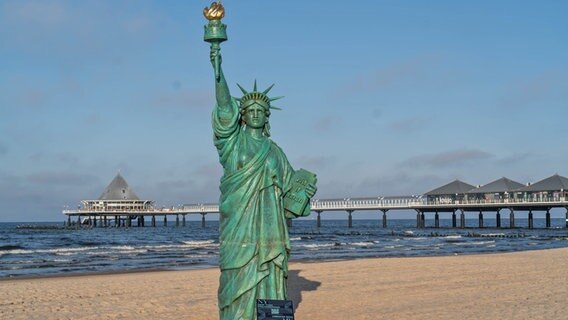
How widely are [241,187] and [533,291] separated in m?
9.73

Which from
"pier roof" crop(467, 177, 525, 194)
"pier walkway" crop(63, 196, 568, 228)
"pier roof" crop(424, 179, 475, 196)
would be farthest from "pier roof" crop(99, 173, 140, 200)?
"pier roof" crop(467, 177, 525, 194)

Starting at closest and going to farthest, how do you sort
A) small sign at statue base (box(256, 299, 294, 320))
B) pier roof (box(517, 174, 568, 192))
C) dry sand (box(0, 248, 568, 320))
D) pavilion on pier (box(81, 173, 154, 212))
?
small sign at statue base (box(256, 299, 294, 320)), dry sand (box(0, 248, 568, 320)), pier roof (box(517, 174, 568, 192)), pavilion on pier (box(81, 173, 154, 212))

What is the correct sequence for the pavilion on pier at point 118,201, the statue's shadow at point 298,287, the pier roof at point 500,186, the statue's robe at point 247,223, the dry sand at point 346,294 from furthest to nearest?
1. the pavilion on pier at point 118,201
2. the pier roof at point 500,186
3. the statue's shadow at point 298,287
4. the dry sand at point 346,294
5. the statue's robe at point 247,223

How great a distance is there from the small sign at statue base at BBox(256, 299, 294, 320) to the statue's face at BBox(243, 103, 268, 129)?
68.5 inches

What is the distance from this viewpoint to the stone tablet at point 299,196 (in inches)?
280

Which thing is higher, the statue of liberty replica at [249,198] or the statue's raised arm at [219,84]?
the statue's raised arm at [219,84]

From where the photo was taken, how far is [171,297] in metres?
14.9

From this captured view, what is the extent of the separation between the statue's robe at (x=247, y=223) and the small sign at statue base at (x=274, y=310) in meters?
0.35

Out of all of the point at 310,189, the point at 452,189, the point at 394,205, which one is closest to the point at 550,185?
the point at 452,189

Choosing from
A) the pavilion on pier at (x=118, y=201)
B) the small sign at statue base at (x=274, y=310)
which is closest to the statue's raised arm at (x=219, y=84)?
the small sign at statue base at (x=274, y=310)

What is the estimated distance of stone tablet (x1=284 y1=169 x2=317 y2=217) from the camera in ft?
23.3

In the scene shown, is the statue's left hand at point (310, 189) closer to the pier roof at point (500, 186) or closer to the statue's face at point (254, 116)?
the statue's face at point (254, 116)

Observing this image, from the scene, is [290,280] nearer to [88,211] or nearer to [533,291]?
[533,291]

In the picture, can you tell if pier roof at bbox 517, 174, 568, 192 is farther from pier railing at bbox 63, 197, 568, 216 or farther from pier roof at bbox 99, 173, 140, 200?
pier roof at bbox 99, 173, 140, 200
